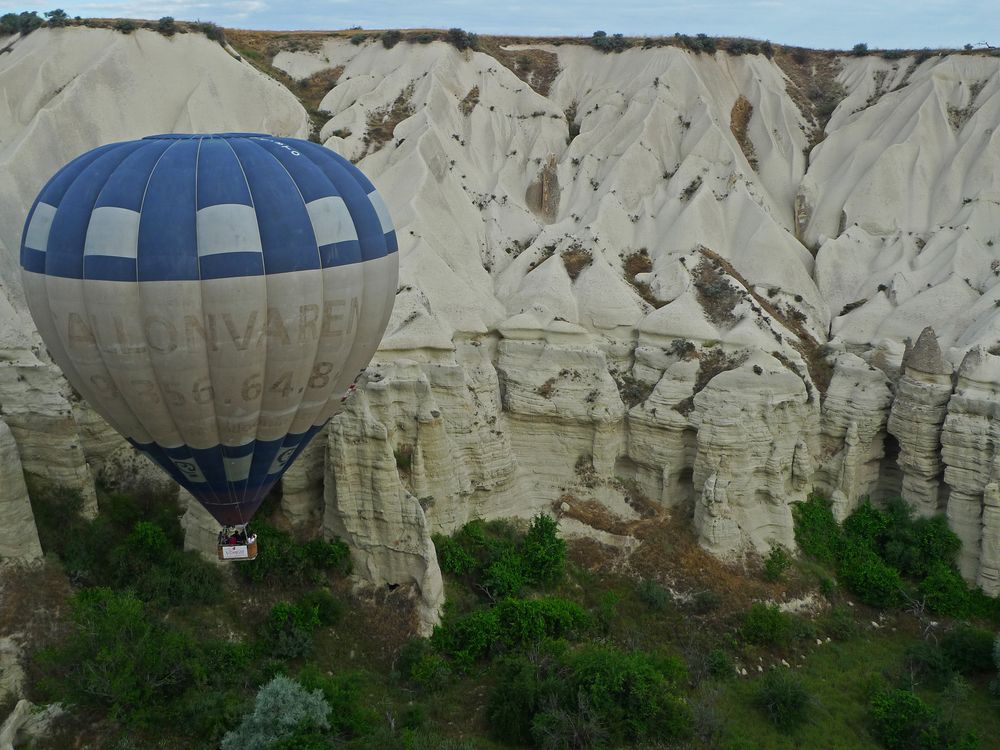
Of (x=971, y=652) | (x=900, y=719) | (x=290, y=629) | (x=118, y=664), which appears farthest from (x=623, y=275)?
(x=118, y=664)

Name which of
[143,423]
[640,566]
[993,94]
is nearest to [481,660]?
[640,566]

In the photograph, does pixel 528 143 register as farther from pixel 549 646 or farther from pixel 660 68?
pixel 549 646

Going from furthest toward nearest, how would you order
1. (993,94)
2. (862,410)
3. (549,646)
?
(993,94) → (862,410) → (549,646)

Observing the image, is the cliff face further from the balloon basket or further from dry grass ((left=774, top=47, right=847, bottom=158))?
the balloon basket

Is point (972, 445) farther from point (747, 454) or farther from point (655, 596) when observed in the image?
point (655, 596)

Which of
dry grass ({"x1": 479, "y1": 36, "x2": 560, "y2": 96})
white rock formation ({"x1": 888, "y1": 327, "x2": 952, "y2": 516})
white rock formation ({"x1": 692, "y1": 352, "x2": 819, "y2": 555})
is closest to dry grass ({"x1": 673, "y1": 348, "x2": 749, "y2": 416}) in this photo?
white rock formation ({"x1": 692, "y1": 352, "x2": 819, "y2": 555})
